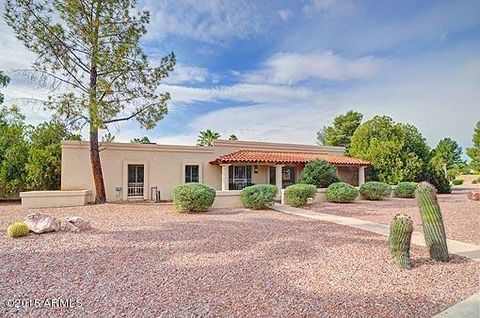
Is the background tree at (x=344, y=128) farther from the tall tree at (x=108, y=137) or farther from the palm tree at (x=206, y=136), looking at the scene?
the tall tree at (x=108, y=137)

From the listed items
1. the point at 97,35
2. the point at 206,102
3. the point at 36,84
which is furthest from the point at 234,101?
the point at 36,84

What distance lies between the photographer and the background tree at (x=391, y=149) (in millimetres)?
25688

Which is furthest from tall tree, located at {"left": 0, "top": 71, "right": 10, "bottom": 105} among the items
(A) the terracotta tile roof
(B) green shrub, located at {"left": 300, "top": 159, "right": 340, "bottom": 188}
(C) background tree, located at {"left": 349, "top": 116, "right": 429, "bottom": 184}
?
(C) background tree, located at {"left": 349, "top": 116, "right": 429, "bottom": 184}

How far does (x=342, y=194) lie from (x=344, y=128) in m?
35.0

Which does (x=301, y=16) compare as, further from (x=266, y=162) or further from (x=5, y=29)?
(x=5, y=29)

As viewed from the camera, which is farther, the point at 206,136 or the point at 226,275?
the point at 206,136

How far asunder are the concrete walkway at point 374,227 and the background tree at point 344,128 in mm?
36764

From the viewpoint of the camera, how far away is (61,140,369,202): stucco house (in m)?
19.0

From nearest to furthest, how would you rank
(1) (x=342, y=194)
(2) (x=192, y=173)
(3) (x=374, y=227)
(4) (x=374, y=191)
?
(3) (x=374, y=227) → (1) (x=342, y=194) → (4) (x=374, y=191) → (2) (x=192, y=173)

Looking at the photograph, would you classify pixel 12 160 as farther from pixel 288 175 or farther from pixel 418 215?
pixel 418 215

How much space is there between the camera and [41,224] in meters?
9.12

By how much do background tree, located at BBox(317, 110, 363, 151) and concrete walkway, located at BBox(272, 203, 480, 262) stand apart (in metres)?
36.8

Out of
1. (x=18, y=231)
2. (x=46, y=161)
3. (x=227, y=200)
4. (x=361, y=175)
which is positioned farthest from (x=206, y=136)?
(x=18, y=231)

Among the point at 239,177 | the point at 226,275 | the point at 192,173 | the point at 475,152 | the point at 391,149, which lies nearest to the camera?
the point at 226,275
